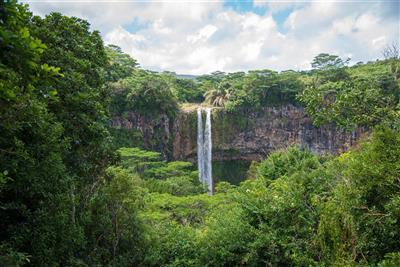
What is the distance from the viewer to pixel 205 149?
30047 mm

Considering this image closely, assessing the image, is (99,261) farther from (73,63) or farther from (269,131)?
(269,131)

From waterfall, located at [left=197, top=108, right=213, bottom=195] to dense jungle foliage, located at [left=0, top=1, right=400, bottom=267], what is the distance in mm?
16415

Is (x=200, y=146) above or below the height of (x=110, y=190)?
below

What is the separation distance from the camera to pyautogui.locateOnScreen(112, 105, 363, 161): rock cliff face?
2914cm

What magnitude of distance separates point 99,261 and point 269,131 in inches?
946

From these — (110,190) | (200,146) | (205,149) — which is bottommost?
(205,149)

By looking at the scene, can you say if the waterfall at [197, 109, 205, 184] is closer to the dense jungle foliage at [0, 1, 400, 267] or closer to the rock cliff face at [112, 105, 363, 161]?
the rock cliff face at [112, 105, 363, 161]

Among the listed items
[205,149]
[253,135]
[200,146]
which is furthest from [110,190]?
[253,135]

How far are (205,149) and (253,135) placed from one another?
13.4 feet

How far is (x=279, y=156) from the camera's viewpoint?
15.1 meters

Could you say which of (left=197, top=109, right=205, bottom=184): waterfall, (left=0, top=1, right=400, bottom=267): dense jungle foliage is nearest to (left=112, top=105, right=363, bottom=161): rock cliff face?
(left=197, top=109, right=205, bottom=184): waterfall

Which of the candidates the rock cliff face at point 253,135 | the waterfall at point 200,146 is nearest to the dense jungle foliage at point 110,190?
the waterfall at point 200,146

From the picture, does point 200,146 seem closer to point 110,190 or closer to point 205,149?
point 205,149

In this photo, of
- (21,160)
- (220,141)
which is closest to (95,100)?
(21,160)
